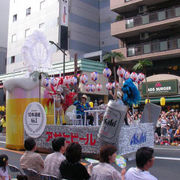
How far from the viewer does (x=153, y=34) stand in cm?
2405

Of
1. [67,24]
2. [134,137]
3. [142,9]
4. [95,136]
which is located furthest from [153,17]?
[95,136]

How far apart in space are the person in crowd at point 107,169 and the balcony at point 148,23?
20053 mm

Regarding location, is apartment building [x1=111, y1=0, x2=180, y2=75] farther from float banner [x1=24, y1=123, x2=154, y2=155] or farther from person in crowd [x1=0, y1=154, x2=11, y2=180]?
person in crowd [x1=0, y1=154, x2=11, y2=180]

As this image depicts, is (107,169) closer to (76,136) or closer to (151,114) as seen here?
(76,136)

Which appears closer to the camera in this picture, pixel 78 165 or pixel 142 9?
pixel 78 165

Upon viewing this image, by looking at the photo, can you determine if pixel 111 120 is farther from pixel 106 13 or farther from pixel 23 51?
pixel 106 13

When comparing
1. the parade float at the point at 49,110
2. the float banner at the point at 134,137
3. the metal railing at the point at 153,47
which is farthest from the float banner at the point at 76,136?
the metal railing at the point at 153,47

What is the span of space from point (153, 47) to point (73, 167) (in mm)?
20690

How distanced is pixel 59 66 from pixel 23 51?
14.7 metres

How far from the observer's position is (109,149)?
3.46m

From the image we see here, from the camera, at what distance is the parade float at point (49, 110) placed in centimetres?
830

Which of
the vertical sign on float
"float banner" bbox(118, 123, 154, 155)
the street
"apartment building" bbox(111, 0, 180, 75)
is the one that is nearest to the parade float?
"float banner" bbox(118, 123, 154, 155)

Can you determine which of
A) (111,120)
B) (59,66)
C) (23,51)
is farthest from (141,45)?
(111,120)

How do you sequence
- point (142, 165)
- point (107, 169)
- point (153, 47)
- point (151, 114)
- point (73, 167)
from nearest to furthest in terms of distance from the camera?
point (142, 165)
point (107, 169)
point (73, 167)
point (151, 114)
point (153, 47)
